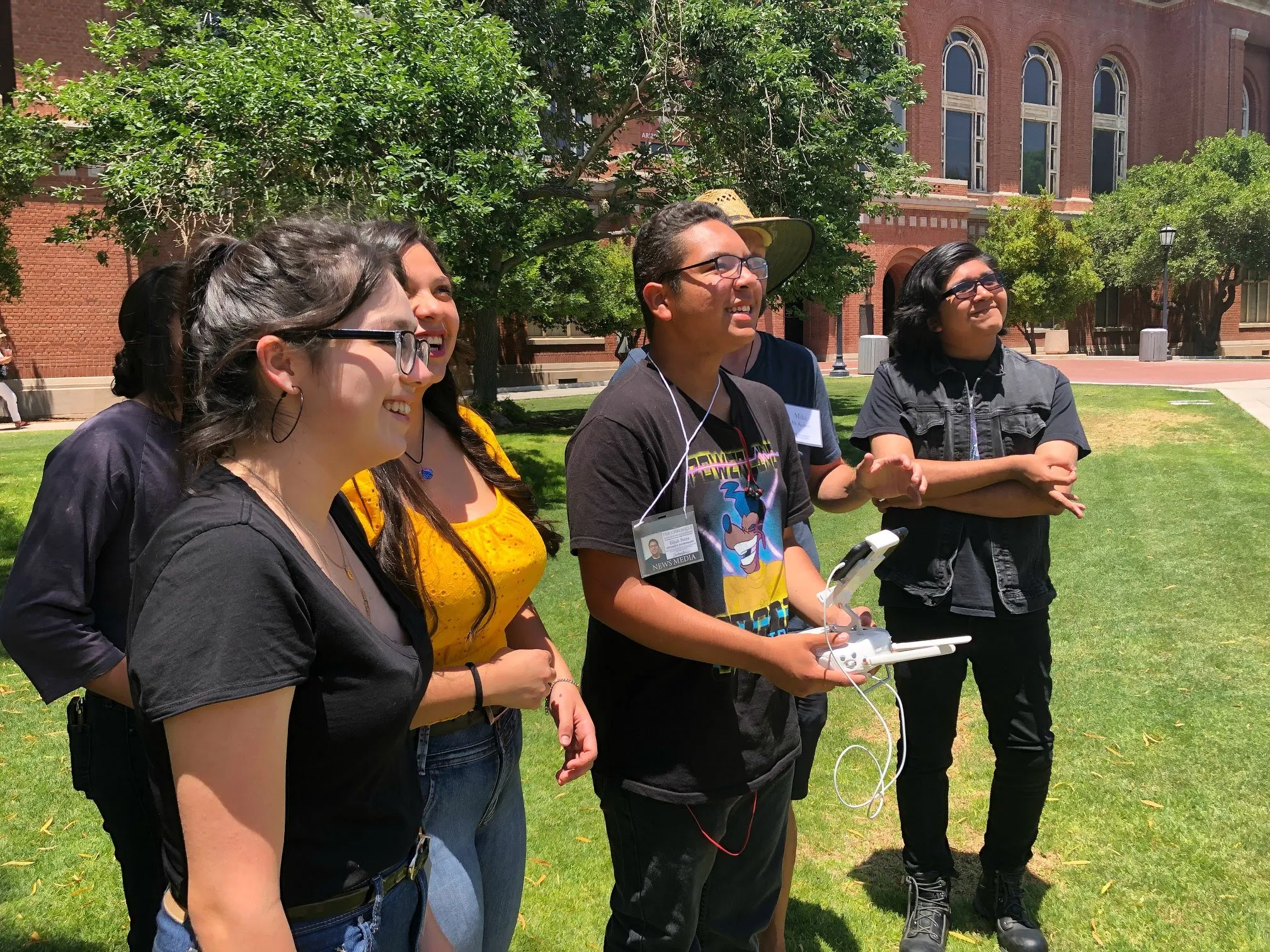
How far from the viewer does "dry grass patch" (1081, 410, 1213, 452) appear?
13953 mm

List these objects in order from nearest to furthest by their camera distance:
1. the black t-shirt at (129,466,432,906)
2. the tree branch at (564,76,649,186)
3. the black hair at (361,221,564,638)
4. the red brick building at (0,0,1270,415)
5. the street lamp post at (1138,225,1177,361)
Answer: the black t-shirt at (129,466,432,906), the black hair at (361,221,564,638), the tree branch at (564,76,649,186), the street lamp post at (1138,225,1177,361), the red brick building at (0,0,1270,415)

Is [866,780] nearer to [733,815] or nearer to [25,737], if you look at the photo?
[733,815]

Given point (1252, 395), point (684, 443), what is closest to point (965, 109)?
point (1252, 395)

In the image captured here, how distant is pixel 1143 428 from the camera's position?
48.9 ft

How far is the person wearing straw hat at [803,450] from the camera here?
9.55ft

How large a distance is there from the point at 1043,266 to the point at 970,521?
31133 mm

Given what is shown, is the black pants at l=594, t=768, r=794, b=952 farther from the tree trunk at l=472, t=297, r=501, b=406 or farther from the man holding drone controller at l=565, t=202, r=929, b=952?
the tree trunk at l=472, t=297, r=501, b=406

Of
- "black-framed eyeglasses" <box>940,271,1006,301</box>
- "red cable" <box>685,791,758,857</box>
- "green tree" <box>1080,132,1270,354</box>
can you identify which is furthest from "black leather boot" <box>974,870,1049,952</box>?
"green tree" <box>1080,132,1270,354</box>

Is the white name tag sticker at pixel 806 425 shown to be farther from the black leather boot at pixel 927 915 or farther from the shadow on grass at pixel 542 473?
the shadow on grass at pixel 542 473

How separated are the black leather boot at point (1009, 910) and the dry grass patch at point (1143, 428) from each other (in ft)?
39.2

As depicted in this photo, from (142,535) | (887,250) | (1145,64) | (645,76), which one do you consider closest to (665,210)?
(142,535)

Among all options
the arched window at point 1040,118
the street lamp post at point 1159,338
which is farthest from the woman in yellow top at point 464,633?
the arched window at point 1040,118

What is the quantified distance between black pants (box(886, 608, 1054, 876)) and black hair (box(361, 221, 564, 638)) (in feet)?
5.06

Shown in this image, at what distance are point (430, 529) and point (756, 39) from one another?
11238 mm
